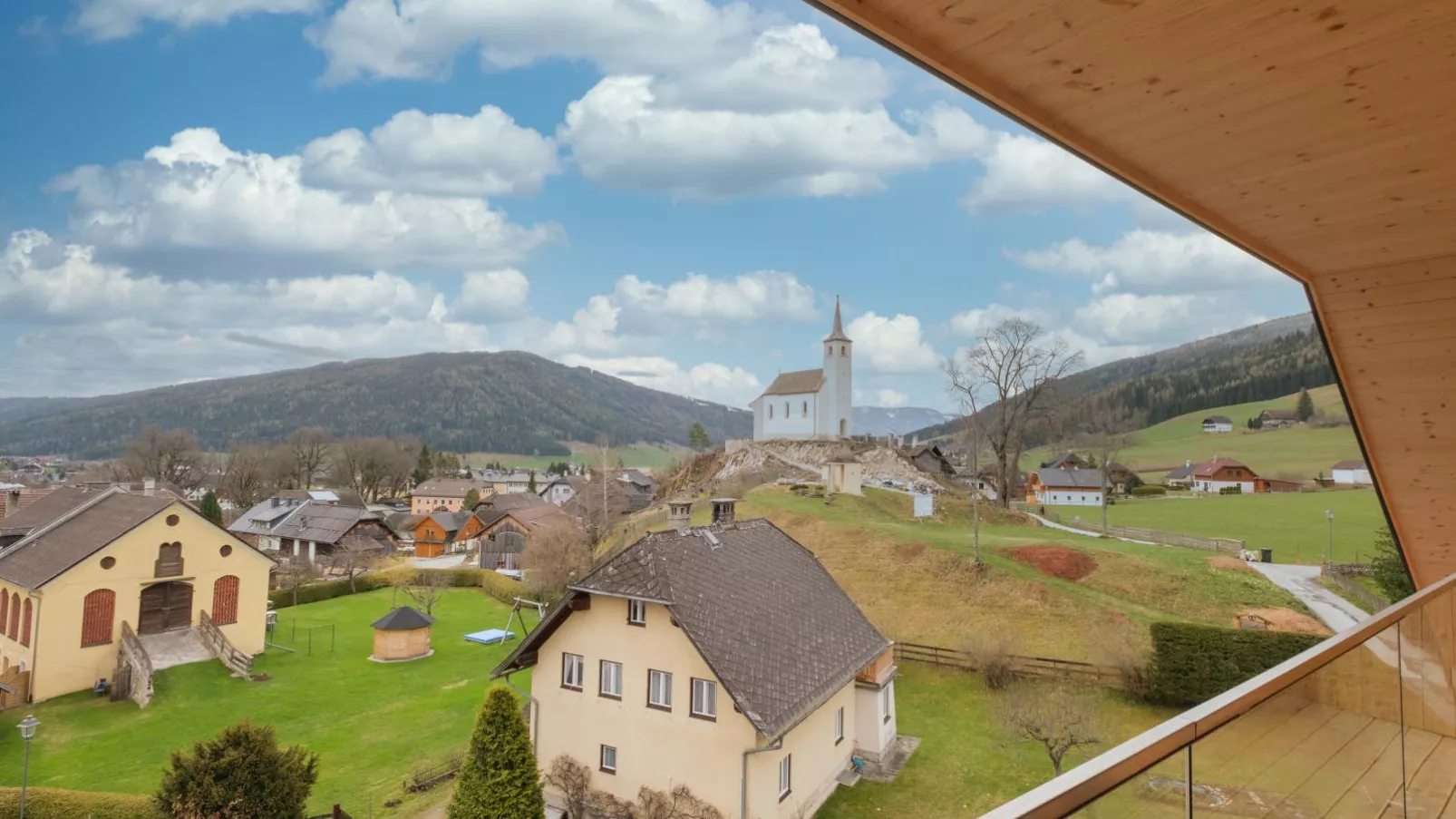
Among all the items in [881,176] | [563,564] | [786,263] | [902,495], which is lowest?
[563,564]

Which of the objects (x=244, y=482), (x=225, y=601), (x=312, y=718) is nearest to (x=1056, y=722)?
(x=312, y=718)

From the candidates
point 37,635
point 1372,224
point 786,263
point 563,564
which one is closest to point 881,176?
point 563,564

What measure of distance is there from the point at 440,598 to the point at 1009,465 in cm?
2896

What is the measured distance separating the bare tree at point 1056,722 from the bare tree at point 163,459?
56007mm

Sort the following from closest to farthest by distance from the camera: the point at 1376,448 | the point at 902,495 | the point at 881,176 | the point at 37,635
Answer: the point at 1376,448 → the point at 37,635 → the point at 881,176 → the point at 902,495

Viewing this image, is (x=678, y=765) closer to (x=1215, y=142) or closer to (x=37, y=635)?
(x=1215, y=142)

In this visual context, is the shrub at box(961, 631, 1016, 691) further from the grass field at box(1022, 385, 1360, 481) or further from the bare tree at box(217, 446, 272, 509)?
the bare tree at box(217, 446, 272, 509)

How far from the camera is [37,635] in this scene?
18328mm

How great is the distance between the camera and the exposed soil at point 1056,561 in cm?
2134

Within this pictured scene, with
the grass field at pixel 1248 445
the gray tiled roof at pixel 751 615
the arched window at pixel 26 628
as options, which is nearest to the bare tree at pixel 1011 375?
the grass field at pixel 1248 445

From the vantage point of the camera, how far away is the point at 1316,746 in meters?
2.19

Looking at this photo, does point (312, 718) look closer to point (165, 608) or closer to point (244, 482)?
point (165, 608)

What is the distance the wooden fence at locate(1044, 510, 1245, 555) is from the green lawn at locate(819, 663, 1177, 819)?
12.6m

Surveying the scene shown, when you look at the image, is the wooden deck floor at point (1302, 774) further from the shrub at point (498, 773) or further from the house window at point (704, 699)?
the shrub at point (498, 773)
